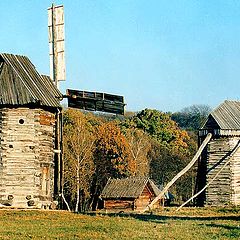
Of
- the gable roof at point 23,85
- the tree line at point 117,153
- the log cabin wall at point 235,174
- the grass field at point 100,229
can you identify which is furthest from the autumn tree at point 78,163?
the grass field at point 100,229

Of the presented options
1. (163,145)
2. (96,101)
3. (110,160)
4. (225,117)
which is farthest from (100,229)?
(163,145)

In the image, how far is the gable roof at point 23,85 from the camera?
30094 mm

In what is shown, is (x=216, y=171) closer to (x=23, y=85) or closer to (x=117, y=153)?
(x=23, y=85)

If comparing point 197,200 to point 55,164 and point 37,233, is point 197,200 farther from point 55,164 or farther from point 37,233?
point 37,233

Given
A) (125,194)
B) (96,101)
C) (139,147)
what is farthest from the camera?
(139,147)

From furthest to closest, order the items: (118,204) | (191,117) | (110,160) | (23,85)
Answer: (191,117), (110,160), (118,204), (23,85)

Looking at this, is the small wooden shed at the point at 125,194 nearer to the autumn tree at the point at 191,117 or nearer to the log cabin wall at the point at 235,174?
the log cabin wall at the point at 235,174

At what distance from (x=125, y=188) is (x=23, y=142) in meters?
22.7

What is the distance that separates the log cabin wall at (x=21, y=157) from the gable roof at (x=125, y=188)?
69.4 feet

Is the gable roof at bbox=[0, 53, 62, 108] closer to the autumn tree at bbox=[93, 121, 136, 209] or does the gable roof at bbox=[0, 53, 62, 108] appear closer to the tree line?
the tree line

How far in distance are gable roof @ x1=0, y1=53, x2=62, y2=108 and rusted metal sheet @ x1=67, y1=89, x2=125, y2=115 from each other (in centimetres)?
180

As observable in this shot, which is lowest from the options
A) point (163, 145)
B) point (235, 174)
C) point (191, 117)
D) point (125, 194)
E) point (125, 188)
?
point (125, 194)

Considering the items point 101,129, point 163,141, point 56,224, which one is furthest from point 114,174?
point 56,224

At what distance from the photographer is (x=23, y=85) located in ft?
101
